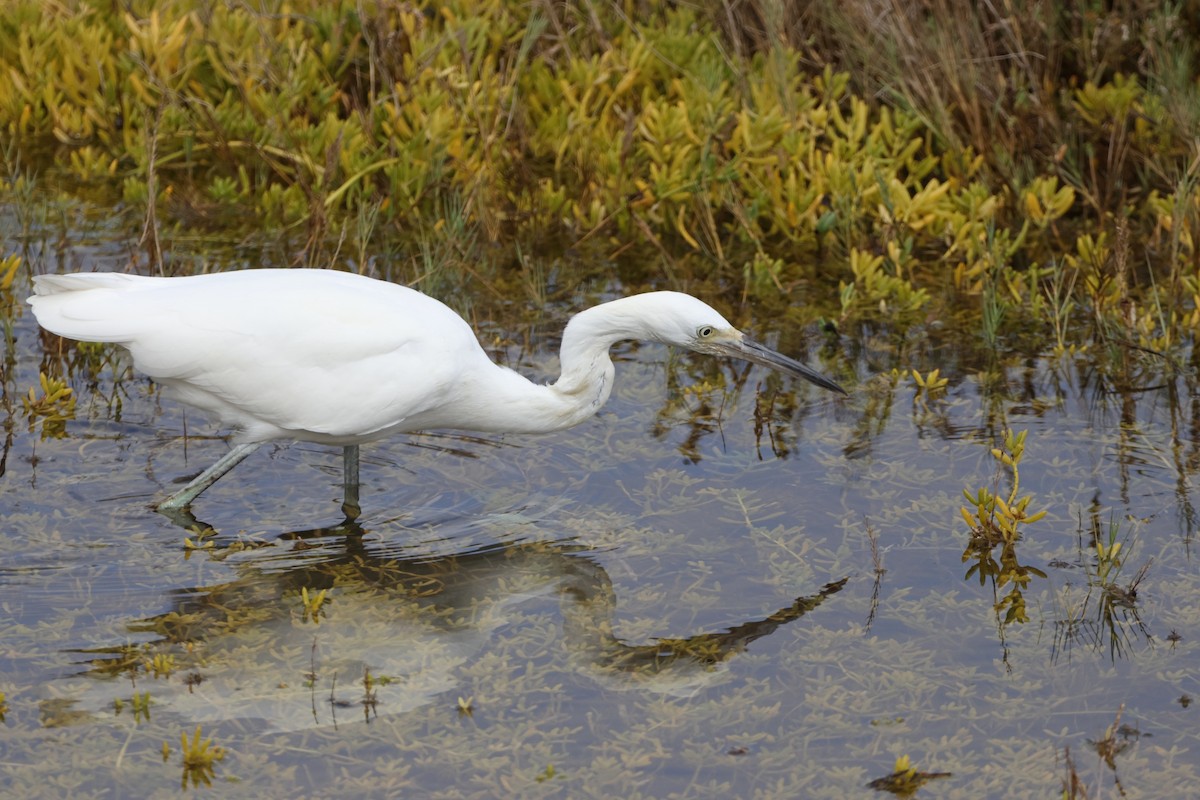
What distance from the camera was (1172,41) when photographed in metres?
8.13

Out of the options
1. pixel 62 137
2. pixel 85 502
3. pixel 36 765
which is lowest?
pixel 36 765

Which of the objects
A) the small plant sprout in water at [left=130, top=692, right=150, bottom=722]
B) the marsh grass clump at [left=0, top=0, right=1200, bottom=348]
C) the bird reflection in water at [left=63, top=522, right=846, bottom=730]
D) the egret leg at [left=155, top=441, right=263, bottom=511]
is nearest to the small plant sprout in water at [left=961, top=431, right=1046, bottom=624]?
the bird reflection in water at [left=63, top=522, right=846, bottom=730]

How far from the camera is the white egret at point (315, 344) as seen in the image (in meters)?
4.94

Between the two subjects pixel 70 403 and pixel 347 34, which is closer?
pixel 70 403

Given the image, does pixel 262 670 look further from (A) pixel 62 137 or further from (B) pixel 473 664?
(A) pixel 62 137

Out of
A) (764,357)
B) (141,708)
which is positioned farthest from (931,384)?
(141,708)

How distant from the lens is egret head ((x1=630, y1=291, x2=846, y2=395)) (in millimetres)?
5062

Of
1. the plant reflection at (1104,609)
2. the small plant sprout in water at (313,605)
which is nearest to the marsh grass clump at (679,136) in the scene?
the plant reflection at (1104,609)

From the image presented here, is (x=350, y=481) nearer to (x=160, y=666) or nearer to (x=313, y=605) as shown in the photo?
(x=313, y=605)

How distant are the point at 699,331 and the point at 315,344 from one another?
1.26 m

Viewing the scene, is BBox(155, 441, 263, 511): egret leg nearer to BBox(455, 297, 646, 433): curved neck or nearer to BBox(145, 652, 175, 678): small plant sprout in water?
BBox(455, 297, 646, 433): curved neck

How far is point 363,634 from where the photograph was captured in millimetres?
4508

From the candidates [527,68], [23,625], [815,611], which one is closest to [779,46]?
[527,68]

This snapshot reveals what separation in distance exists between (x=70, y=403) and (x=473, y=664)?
86.2 inches
